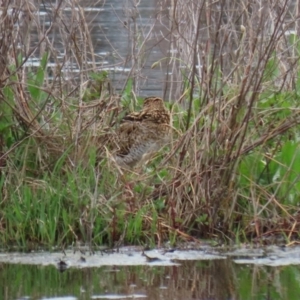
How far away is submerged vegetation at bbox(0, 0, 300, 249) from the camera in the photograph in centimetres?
612

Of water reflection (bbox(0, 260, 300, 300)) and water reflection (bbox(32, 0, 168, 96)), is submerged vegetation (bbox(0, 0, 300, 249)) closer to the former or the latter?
water reflection (bbox(32, 0, 168, 96))

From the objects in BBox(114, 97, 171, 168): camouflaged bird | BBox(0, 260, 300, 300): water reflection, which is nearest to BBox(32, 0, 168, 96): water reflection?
BBox(114, 97, 171, 168): camouflaged bird

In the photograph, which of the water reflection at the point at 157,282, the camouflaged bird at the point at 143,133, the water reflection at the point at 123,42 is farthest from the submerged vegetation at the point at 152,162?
the water reflection at the point at 157,282

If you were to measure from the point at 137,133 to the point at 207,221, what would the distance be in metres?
1.41

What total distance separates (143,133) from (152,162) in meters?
0.36

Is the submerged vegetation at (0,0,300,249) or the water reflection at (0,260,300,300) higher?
the submerged vegetation at (0,0,300,249)

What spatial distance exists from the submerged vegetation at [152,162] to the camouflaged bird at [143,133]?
207 mm

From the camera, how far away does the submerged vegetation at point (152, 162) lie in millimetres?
6125

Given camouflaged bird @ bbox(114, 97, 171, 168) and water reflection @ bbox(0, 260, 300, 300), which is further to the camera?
camouflaged bird @ bbox(114, 97, 171, 168)

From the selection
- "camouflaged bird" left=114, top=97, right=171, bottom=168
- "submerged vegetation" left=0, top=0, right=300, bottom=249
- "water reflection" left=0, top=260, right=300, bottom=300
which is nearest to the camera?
"water reflection" left=0, top=260, right=300, bottom=300

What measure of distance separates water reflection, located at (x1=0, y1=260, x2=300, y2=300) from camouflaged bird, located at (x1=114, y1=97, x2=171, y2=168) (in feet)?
5.71

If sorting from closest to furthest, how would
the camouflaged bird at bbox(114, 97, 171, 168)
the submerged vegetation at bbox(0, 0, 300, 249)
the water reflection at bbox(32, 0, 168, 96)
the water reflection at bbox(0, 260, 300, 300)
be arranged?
1. the water reflection at bbox(0, 260, 300, 300)
2. the submerged vegetation at bbox(0, 0, 300, 249)
3. the camouflaged bird at bbox(114, 97, 171, 168)
4. the water reflection at bbox(32, 0, 168, 96)

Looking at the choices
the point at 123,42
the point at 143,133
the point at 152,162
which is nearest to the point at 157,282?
the point at 152,162

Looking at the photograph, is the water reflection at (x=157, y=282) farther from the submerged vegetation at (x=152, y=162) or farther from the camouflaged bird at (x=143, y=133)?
the camouflaged bird at (x=143, y=133)
